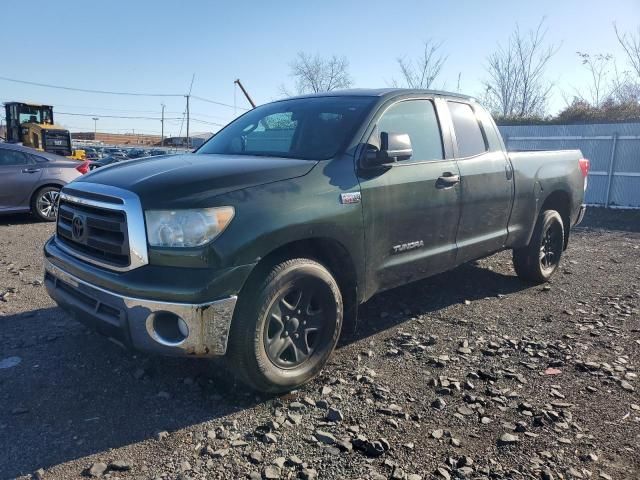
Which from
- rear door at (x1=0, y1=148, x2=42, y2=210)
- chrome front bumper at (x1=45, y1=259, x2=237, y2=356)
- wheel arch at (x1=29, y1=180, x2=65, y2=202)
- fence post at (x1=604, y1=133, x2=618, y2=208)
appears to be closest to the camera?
chrome front bumper at (x1=45, y1=259, x2=237, y2=356)

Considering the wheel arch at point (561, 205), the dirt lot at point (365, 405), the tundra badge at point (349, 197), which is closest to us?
the dirt lot at point (365, 405)

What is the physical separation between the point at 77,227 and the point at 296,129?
5.74ft

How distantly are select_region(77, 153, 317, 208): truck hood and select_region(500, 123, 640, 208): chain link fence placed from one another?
36.3 ft

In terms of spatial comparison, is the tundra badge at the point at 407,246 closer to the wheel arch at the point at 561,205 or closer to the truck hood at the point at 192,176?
the truck hood at the point at 192,176

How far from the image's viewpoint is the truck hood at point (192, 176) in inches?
115

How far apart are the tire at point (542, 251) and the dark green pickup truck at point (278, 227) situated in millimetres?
1036

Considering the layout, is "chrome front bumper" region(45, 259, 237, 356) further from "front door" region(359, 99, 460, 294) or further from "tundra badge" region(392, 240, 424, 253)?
"tundra badge" region(392, 240, 424, 253)

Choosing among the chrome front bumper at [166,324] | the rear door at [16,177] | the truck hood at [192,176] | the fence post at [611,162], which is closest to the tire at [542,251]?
the truck hood at [192,176]

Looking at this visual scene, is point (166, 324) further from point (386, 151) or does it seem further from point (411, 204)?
point (411, 204)

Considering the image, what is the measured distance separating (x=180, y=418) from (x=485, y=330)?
2686mm

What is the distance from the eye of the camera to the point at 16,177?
9.48m

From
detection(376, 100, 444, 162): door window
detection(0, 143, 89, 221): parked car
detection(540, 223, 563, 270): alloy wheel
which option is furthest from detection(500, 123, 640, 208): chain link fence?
detection(0, 143, 89, 221): parked car

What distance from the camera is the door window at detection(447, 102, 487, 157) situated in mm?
4703

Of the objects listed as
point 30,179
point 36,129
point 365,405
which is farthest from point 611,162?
point 36,129
